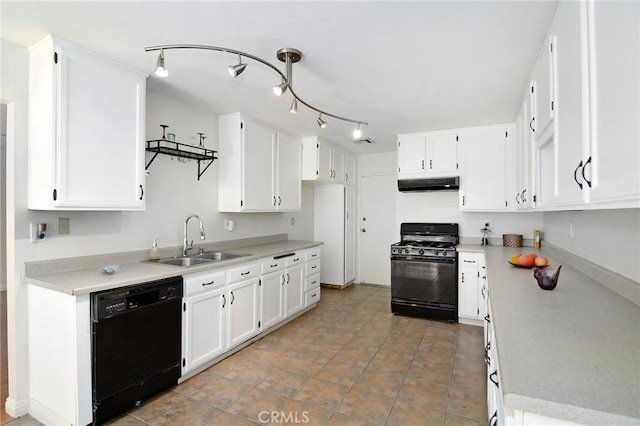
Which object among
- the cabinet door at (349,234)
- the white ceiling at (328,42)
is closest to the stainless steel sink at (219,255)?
the white ceiling at (328,42)

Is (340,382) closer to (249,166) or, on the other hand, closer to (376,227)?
(249,166)

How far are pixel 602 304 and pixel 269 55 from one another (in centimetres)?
230

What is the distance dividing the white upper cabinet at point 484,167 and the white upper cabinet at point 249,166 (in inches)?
91.1

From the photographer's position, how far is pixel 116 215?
8.50 ft

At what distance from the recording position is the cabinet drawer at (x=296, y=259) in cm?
384

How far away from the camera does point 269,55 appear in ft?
7.13

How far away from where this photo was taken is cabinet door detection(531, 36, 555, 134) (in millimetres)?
1687

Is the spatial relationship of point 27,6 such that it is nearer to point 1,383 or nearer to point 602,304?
point 1,383

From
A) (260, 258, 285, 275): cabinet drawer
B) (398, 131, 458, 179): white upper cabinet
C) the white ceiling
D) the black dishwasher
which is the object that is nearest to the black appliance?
(398, 131, 458, 179): white upper cabinet

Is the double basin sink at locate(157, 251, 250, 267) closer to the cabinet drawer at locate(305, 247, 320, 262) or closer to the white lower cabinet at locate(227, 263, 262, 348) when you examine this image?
the white lower cabinet at locate(227, 263, 262, 348)

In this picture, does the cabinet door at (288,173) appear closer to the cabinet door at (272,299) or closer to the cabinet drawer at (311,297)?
the cabinet door at (272,299)

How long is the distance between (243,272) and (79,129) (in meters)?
Result: 1.70

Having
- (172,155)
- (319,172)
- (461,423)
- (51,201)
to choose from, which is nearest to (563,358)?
(461,423)

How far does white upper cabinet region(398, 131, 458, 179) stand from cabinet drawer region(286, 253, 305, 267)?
174cm
